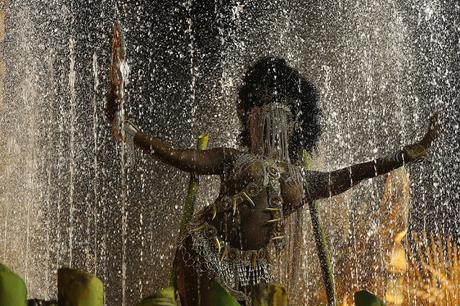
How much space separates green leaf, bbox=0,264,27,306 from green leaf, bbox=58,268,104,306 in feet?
0.30

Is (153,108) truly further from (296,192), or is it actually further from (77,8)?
(296,192)

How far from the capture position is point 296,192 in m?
4.55

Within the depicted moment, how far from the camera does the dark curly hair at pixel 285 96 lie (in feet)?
16.0

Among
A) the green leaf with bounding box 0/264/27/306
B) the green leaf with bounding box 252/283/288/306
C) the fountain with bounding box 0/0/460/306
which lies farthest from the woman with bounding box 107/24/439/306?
the green leaf with bounding box 0/264/27/306

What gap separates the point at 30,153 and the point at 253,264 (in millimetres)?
3789

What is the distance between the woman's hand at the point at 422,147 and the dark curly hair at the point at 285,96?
74 centimetres

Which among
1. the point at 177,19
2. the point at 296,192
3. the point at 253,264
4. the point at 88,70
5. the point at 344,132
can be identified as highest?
the point at 177,19

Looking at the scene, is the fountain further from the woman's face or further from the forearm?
the forearm

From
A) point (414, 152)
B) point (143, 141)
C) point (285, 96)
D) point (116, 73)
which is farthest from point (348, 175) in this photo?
point (116, 73)

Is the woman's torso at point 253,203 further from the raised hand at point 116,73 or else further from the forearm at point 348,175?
the raised hand at point 116,73

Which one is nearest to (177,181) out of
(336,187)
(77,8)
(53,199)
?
(53,199)

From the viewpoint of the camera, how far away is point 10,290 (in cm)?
125

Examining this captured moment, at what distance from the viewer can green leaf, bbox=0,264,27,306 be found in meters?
1.24

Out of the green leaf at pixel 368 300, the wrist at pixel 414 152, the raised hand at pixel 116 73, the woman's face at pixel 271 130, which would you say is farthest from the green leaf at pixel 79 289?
the wrist at pixel 414 152
